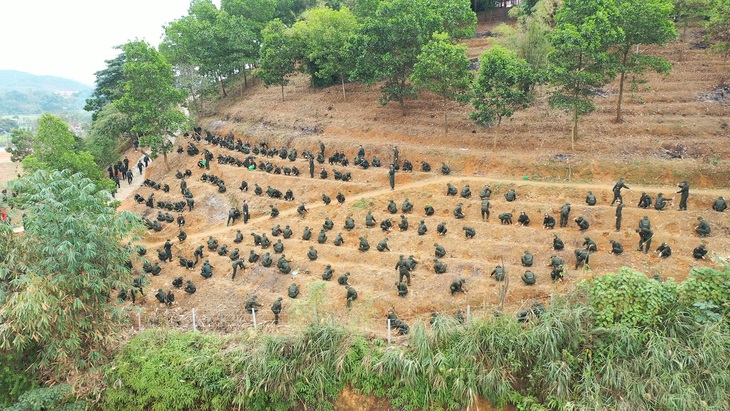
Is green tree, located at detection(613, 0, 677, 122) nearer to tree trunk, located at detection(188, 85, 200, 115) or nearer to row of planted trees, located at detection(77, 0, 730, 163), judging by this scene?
row of planted trees, located at detection(77, 0, 730, 163)

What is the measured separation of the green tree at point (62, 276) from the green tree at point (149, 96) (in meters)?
21.6

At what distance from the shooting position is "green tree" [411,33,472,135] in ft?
97.7

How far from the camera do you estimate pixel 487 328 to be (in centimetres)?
1451

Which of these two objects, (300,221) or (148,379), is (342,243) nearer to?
(300,221)

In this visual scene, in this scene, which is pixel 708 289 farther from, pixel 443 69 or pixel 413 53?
pixel 413 53

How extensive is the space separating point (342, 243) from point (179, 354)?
10553mm

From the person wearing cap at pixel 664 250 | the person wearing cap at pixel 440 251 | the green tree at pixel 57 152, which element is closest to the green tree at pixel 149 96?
the green tree at pixel 57 152

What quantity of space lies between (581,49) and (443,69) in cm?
789

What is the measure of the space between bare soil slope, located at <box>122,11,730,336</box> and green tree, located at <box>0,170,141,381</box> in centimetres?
520

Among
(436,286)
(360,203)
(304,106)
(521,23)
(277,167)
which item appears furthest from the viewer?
(304,106)

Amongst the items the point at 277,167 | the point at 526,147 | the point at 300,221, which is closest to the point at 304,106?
the point at 277,167

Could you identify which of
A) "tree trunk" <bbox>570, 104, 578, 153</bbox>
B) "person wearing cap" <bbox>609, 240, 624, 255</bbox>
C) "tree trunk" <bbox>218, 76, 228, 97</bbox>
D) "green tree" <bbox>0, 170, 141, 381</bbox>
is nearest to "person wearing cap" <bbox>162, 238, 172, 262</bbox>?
"green tree" <bbox>0, 170, 141, 381</bbox>

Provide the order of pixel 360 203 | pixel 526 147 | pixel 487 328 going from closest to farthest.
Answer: pixel 487 328 → pixel 360 203 → pixel 526 147

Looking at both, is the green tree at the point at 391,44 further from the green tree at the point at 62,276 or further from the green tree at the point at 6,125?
the green tree at the point at 6,125
